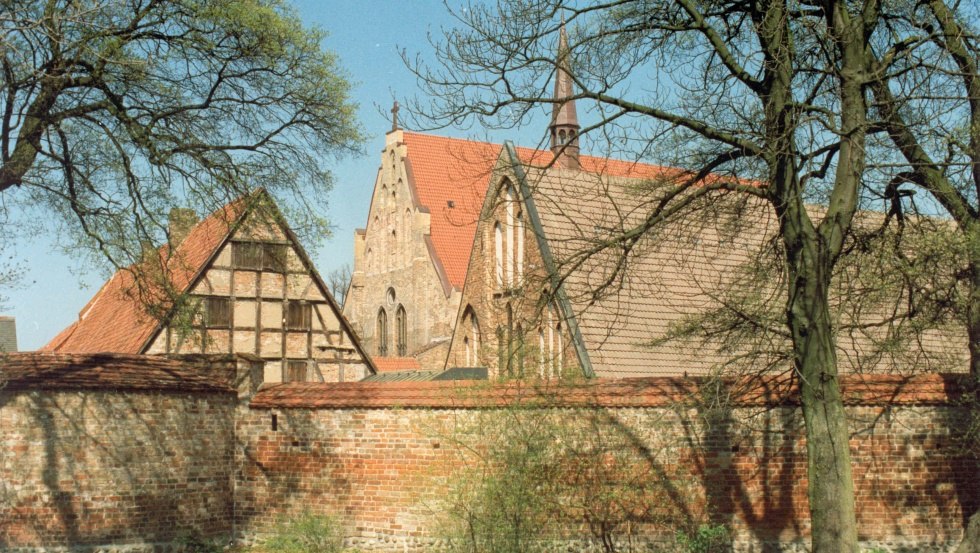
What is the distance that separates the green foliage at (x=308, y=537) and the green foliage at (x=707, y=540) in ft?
14.0

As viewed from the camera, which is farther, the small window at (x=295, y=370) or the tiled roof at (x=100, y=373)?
the small window at (x=295, y=370)

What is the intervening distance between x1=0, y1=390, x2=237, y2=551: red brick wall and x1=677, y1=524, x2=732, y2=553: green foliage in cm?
594

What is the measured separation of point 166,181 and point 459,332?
40.1 feet

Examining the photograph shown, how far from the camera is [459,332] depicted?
979 inches

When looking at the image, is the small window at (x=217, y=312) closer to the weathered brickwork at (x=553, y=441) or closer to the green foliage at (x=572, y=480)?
the weathered brickwork at (x=553, y=441)

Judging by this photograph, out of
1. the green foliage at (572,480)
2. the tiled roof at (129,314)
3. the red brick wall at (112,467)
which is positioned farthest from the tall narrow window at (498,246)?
the green foliage at (572,480)

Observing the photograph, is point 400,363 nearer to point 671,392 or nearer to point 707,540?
point 671,392

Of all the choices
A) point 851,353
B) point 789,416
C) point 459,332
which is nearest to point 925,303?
point 789,416

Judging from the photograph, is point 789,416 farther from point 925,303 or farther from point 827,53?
point 827,53

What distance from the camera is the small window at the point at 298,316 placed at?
22.8 meters

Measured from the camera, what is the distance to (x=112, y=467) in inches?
521

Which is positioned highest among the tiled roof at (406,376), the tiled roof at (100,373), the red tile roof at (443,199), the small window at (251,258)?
the red tile roof at (443,199)

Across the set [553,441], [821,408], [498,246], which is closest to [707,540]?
[553,441]

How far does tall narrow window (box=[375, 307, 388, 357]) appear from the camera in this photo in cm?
4103
